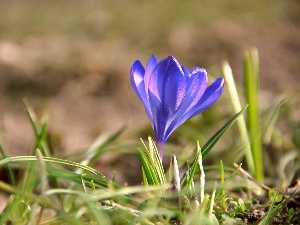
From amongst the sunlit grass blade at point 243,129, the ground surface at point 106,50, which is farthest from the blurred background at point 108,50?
the sunlit grass blade at point 243,129

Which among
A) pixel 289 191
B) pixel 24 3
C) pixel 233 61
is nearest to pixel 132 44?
pixel 233 61

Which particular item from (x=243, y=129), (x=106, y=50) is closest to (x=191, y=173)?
(x=243, y=129)

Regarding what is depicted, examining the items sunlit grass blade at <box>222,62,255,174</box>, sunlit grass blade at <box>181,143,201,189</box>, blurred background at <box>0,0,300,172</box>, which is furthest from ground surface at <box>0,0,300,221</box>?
sunlit grass blade at <box>181,143,201,189</box>

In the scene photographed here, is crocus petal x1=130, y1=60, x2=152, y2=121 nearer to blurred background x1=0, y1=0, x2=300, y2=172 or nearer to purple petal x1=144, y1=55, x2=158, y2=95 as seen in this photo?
purple petal x1=144, y1=55, x2=158, y2=95

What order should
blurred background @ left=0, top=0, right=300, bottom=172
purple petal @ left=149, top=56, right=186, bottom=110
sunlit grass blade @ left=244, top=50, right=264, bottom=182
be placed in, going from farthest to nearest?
blurred background @ left=0, top=0, right=300, bottom=172 < sunlit grass blade @ left=244, top=50, right=264, bottom=182 < purple petal @ left=149, top=56, right=186, bottom=110

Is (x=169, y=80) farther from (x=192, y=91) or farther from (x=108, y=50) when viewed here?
(x=108, y=50)

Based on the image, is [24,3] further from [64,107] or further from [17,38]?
[64,107]

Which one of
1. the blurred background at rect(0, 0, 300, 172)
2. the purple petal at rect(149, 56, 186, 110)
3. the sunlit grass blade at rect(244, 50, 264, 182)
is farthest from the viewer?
the blurred background at rect(0, 0, 300, 172)
